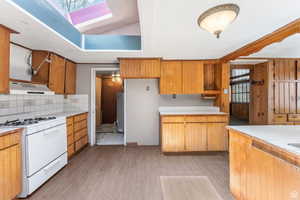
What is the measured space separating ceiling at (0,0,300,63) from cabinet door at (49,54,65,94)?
20 centimetres

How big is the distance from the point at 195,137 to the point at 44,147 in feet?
9.24

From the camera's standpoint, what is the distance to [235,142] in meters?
1.89

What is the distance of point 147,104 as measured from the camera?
415 cm

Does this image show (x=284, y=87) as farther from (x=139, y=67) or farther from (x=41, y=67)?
(x=41, y=67)

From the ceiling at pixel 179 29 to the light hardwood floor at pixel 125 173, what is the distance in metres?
2.18

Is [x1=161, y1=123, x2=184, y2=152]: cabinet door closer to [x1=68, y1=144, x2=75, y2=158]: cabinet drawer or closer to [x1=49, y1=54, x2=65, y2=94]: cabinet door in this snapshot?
[x1=68, y1=144, x2=75, y2=158]: cabinet drawer

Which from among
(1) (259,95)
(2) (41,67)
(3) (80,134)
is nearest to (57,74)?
(2) (41,67)

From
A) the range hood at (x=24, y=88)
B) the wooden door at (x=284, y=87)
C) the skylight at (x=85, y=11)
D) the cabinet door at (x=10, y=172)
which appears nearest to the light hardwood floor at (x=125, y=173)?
the cabinet door at (x=10, y=172)

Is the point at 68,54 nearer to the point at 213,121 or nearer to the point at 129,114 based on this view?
the point at 129,114

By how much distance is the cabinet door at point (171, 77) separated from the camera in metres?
3.81

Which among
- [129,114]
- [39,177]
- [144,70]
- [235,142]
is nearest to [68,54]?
[144,70]

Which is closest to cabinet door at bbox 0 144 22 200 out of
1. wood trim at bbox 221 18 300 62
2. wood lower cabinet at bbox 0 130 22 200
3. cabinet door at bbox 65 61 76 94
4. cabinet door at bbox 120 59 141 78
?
wood lower cabinet at bbox 0 130 22 200

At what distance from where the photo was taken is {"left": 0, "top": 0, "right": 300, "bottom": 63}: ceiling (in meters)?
1.60

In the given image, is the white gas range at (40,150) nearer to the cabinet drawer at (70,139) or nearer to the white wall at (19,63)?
the cabinet drawer at (70,139)
